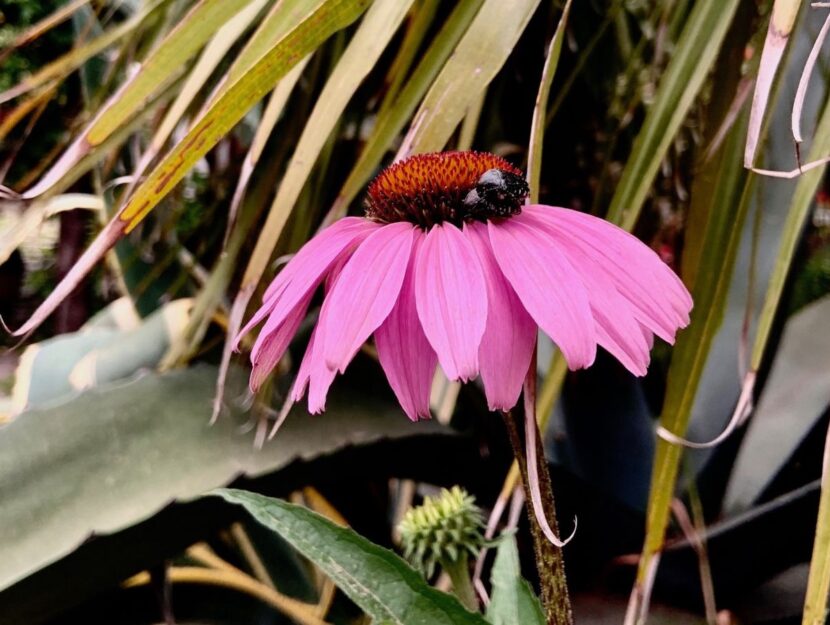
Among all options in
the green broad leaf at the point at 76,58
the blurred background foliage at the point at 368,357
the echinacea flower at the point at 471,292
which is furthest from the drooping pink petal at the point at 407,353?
the green broad leaf at the point at 76,58

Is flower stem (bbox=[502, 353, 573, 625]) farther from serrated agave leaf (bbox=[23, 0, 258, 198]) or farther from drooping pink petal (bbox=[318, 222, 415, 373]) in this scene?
serrated agave leaf (bbox=[23, 0, 258, 198])

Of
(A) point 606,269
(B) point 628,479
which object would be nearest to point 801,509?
(B) point 628,479

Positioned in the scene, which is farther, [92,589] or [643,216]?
[643,216]

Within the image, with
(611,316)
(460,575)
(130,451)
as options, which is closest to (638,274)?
(611,316)

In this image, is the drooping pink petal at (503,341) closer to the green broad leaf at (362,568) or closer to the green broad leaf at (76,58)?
the green broad leaf at (362,568)

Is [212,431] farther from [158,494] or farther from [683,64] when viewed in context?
[683,64]
